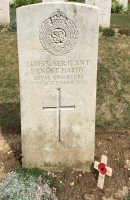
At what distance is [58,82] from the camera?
583cm

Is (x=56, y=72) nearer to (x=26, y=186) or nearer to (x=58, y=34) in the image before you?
(x=58, y=34)

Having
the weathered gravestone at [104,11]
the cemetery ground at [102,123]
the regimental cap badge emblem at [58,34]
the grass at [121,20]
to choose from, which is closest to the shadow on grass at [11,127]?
the cemetery ground at [102,123]

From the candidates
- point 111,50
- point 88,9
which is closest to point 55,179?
point 88,9

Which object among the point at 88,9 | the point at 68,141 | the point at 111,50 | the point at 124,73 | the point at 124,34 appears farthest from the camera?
the point at 124,34

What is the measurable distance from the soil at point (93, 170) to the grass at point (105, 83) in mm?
541

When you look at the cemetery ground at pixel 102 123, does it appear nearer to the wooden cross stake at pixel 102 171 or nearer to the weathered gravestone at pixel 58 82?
the wooden cross stake at pixel 102 171

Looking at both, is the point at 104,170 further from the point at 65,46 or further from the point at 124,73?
the point at 124,73

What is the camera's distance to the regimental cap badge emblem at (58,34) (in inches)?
213

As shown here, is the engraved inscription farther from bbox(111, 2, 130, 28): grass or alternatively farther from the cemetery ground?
bbox(111, 2, 130, 28): grass

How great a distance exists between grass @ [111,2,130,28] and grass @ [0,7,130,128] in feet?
8.78

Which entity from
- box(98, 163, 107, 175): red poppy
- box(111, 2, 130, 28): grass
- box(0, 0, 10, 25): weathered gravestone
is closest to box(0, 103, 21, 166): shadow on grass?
box(98, 163, 107, 175): red poppy

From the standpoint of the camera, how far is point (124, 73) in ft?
33.5

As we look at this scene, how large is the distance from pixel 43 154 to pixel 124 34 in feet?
26.5

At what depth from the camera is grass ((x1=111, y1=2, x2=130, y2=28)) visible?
50.2 ft
